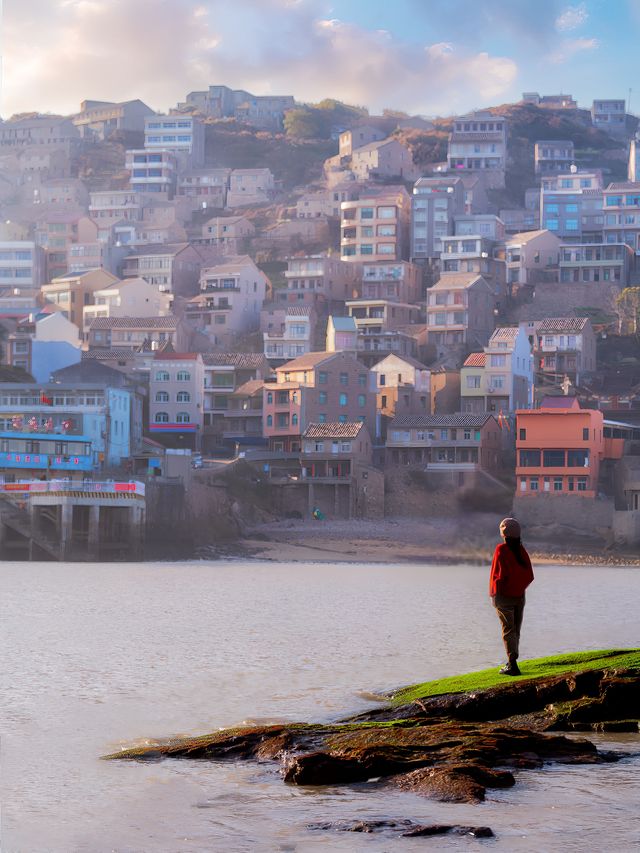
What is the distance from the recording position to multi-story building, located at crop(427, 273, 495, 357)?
4277 inches

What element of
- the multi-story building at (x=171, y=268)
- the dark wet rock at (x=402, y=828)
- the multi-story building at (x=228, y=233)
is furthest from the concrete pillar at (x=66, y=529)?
the multi-story building at (x=228, y=233)

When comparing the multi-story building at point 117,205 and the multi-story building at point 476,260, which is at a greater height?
the multi-story building at point 117,205

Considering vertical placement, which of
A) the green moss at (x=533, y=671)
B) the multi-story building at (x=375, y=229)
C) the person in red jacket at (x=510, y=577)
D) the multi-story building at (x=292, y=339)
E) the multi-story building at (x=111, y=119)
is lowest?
the green moss at (x=533, y=671)

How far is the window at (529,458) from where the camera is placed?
278ft

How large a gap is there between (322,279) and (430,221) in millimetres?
13209

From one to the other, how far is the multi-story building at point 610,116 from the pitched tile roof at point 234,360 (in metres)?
99.8

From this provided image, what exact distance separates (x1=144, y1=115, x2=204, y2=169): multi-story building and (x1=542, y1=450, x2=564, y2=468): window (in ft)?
Result: 300

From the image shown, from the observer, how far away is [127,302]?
117125 millimetres

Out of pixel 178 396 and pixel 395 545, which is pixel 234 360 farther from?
pixel 395 545

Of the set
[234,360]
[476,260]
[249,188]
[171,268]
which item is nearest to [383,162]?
[249,188]

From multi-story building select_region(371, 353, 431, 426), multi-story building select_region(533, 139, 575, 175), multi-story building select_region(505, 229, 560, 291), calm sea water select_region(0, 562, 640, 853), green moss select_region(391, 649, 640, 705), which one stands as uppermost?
multi-story building select_region(533, 139, 575, 175)

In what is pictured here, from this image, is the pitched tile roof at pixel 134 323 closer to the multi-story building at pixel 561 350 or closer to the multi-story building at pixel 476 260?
the multi-story building at pixel 476 260

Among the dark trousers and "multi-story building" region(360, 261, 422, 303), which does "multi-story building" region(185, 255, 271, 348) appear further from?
the dark trousers

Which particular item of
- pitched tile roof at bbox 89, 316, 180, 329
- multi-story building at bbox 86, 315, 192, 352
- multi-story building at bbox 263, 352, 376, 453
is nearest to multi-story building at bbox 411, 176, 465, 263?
multi-story building at bbox 86, 315, 192, 352
